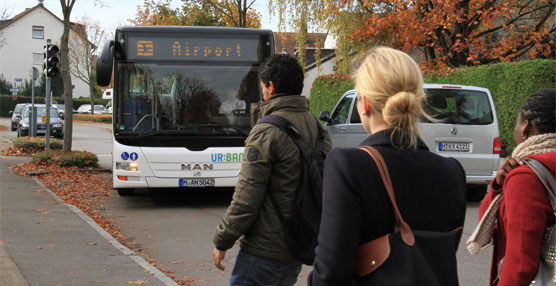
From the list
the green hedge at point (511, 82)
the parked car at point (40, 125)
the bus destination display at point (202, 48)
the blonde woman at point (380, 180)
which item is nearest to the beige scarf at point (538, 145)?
the blonde woman at point (380, 180)

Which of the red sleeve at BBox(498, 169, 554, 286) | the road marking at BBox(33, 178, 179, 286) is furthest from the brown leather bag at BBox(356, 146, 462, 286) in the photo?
the road marking at BBox(33, 178, 179, 286)

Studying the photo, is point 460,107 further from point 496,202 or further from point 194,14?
point 194,14

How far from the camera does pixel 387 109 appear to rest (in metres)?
2.08

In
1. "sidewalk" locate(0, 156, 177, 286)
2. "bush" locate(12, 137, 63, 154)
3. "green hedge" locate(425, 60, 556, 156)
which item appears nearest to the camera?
"sidewalk" locate(0, 156, 177, 286)

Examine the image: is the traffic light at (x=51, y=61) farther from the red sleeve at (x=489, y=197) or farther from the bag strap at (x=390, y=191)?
the bag strap at (x=390, y=191)

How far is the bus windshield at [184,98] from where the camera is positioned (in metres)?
9.77

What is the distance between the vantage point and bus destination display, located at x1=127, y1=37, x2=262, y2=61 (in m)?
9.93

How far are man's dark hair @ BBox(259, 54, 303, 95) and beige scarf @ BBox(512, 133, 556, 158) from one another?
1.29 m

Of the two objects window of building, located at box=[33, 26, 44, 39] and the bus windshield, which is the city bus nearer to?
the bus windshield

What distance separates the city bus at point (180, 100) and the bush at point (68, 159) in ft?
18.2

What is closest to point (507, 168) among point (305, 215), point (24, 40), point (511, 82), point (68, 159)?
point (305, 215)

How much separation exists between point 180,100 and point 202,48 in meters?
0.93

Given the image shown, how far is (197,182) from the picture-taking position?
9820mm

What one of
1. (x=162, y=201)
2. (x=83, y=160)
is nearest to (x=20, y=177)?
(x=83, y=160)
